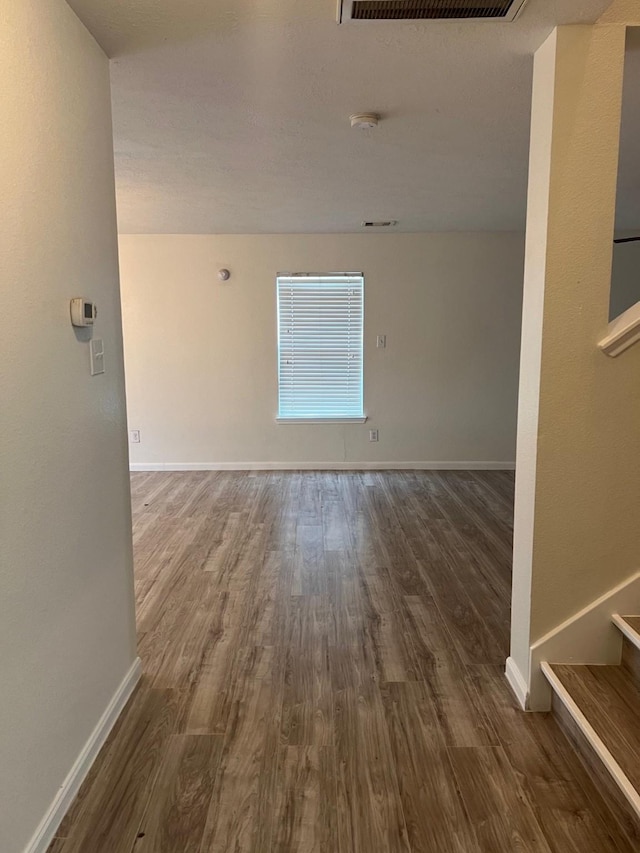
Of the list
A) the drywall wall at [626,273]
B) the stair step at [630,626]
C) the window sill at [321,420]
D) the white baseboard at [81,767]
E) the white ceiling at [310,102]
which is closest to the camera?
the white baseboard at [81,767]

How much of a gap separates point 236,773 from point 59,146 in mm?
1952

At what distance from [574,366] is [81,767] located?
6.65ft

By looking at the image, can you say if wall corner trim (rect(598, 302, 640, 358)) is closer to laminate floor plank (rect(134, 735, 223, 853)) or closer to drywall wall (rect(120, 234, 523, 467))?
laminate floor plank (rect(134, 735, 223, 853))

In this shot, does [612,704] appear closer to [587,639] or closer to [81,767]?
[587,639]

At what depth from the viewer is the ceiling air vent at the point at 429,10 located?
5.13 feet

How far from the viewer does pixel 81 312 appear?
1621 millimetres

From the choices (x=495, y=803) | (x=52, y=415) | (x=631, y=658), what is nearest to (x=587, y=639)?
(x=631, y=658)

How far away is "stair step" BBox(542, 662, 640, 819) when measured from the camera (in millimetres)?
1522

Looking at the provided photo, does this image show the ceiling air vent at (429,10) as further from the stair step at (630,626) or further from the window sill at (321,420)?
the window sill at (321,420)

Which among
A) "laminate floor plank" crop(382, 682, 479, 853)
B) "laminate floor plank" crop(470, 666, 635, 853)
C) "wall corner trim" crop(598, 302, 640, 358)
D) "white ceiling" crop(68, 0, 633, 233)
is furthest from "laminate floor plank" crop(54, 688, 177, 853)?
"white ceiling" crop(68, 0, 633, 233)

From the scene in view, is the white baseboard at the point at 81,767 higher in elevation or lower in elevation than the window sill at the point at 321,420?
lower

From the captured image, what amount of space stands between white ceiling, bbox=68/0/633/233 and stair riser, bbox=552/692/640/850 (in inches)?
88.6

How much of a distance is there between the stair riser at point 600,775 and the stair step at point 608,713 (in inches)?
0.4

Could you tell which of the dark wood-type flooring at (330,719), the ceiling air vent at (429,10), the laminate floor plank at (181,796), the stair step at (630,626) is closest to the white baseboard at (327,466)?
the dark wood-type flooring at (330,719)
